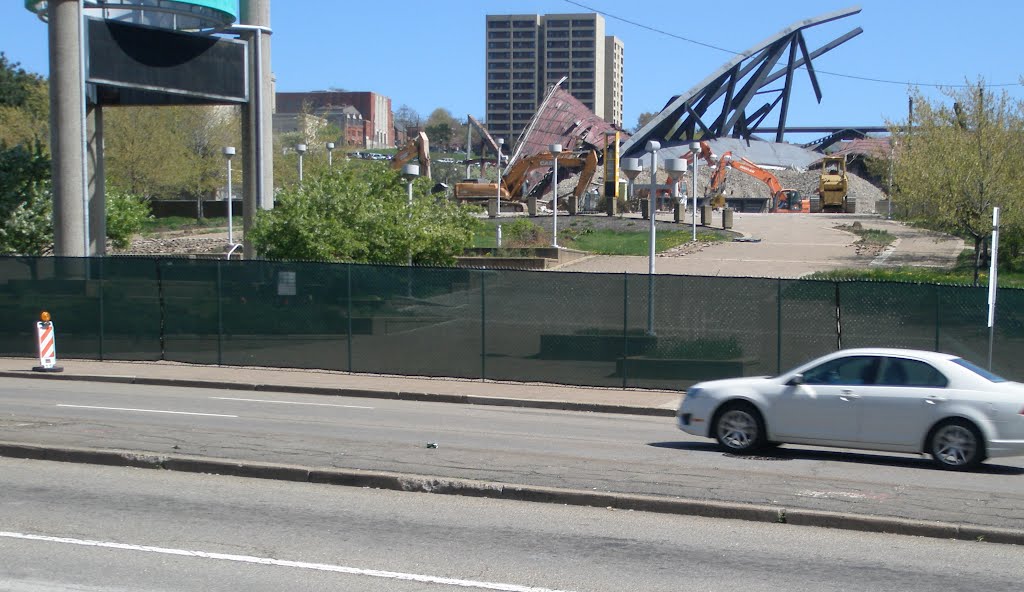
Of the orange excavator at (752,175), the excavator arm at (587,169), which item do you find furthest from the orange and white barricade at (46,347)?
the orange excavator at (752,175)

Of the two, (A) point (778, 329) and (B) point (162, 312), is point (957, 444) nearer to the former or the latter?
(A) point (778, 329)

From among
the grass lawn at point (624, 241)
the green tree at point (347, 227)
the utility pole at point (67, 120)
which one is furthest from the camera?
the grass lawn at point (624, 241)

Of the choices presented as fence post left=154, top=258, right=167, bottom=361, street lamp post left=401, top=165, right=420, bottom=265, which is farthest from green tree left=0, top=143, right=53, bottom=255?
street lamp post left=401, top=165, right=420, bottom=265

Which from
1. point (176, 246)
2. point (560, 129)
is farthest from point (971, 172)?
point (560, 129)

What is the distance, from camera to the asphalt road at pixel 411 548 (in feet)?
23.1

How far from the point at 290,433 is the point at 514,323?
323 inches

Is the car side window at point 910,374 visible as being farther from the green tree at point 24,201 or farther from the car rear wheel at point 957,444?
the green tree at point 24,201

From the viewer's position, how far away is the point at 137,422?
14.0m

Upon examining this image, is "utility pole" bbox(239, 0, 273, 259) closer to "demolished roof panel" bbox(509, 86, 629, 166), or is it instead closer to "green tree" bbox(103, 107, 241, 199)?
"green tree" bbox(103, 107, 241, 199)

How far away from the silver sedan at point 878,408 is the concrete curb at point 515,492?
3.48 meters

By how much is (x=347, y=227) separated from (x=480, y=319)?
781cm

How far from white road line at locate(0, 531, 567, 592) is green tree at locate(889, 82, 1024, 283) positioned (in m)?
27.9

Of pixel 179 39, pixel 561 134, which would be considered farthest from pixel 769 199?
pixel 179 39

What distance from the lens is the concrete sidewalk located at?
61.1 feet
